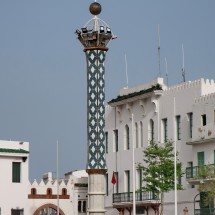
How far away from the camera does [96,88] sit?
4350cm

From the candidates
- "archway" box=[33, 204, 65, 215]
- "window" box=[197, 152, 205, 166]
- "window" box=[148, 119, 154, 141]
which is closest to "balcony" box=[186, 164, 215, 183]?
"window" box=[197, 152, 205, 166]

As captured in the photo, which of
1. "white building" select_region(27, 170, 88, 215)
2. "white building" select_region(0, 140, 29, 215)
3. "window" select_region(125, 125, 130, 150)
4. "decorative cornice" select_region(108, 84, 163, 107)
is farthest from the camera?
"window" select_region(125, 125, 130, 150)

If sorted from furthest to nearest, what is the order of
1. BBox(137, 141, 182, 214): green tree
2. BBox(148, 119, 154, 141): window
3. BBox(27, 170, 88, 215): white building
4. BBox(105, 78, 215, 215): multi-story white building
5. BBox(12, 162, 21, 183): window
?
BBox(27, 170, 88, 215): white building
BBox(148, 119, 154, 141): window
BBox(12, 162, 21, 183): window
BBox(137, 141, 182, 214): green tree
BBox(105, 78, 215, 215): multi-story white building

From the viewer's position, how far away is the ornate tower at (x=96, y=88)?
42.4 metres

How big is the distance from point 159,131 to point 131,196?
530cm

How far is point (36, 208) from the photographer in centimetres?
6656

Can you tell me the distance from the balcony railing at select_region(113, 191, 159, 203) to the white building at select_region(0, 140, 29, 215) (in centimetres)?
727

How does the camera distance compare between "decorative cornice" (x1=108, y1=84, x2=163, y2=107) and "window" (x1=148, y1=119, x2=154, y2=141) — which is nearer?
"decorative cornice" (x1=108, y1=84, x2=163, y2=107)

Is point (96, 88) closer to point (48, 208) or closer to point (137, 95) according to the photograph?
point (137, 95)

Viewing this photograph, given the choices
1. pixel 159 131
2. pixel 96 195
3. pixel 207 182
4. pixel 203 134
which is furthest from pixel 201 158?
pixel 96 195

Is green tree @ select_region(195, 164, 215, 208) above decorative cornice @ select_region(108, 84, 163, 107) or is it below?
below

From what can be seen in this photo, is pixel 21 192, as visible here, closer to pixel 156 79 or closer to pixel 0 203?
pixel 0 203

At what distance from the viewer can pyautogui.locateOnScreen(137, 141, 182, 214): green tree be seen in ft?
193

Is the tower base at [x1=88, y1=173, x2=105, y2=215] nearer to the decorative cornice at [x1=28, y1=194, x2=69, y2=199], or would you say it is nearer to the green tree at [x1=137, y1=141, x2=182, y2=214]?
the green tree at [x1=137, y1=141, x2=182, y2=214]
